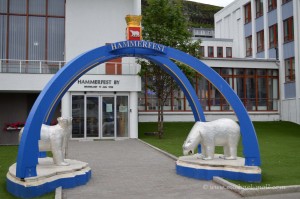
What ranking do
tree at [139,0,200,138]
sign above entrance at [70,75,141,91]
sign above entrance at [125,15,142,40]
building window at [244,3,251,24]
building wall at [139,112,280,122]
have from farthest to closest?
building window at [244,3,251,24] → building wall at [139,112,280,122] → sign above entrance at [70,75,141,91] → tree at [139,0,200,138] → sign above entrance at [125,15,142,40]

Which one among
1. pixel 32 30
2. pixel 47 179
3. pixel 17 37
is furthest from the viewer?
pixel 32 30

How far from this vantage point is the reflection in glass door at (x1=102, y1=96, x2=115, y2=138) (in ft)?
76.8

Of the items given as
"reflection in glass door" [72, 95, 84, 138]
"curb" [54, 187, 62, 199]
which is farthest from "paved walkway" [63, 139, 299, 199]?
"reflection in glass door" [72, 95, 84, 138]

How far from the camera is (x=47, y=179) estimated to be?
28.1 ft

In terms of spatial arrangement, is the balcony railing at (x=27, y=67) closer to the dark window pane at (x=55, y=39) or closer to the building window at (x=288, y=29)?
the dark window pane at (x=55, y=39)

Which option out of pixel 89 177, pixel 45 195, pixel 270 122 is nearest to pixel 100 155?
pixel 89 177

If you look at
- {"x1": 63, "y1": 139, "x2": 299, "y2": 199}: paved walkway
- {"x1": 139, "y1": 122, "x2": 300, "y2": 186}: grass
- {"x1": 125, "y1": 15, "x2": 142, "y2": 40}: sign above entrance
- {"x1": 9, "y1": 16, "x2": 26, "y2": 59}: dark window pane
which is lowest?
{"x1": 63, "y1": 139, "x2": 299, "y2": 199}: paved walkway

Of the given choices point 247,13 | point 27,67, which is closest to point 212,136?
point 27,67

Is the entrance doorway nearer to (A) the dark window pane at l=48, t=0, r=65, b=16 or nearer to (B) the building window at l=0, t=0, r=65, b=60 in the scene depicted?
(B) the building window at l=0, t=0, r=65, b=60

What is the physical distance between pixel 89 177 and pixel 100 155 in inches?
210

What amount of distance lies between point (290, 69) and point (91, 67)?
27.2m

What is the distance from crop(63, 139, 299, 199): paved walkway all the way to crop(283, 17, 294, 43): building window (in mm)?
24101

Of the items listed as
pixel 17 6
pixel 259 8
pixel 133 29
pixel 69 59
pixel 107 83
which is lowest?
pixel 107 83

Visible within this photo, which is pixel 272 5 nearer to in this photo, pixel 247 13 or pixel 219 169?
pixel 247 13
